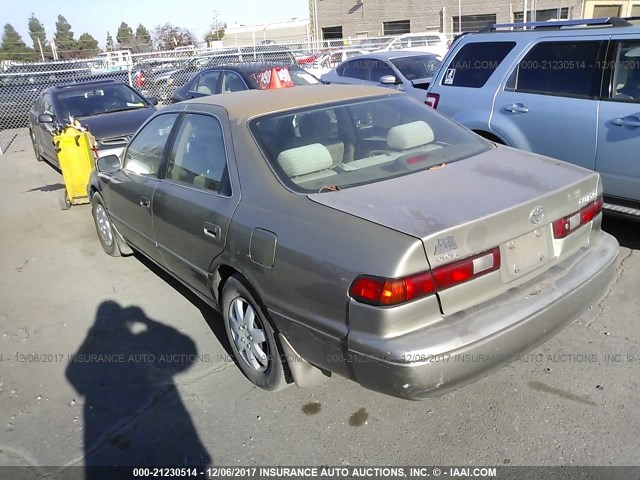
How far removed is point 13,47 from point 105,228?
3758 inches

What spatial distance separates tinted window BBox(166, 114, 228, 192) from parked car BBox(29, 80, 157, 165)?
179 inches

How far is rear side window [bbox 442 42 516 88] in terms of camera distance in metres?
5.53

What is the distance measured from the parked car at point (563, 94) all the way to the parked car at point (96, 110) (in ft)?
16.2

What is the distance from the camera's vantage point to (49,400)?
340 cm

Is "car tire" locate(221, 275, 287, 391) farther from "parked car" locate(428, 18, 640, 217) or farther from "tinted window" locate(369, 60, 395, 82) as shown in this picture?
"tinted window" locate(369, 60, 395, 82)

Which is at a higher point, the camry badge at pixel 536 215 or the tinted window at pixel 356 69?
the tinted window at pixel 356 69

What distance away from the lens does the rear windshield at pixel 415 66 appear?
34.0 feet

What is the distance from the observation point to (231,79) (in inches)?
401

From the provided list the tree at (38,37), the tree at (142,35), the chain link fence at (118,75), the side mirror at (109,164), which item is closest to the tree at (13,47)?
the tree at (38,37)

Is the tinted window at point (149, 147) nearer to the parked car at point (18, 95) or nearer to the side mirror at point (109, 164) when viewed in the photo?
the side mirror at point (109, 164)

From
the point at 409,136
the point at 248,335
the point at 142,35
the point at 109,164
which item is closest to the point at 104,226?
the point at 109,164

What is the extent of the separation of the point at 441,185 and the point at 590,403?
1.41 m

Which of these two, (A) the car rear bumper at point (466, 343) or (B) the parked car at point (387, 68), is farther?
(B) the parked car at point (387, 68)

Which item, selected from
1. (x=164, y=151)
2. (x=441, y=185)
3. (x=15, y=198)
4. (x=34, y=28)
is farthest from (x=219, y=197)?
(x=34, y=28)
